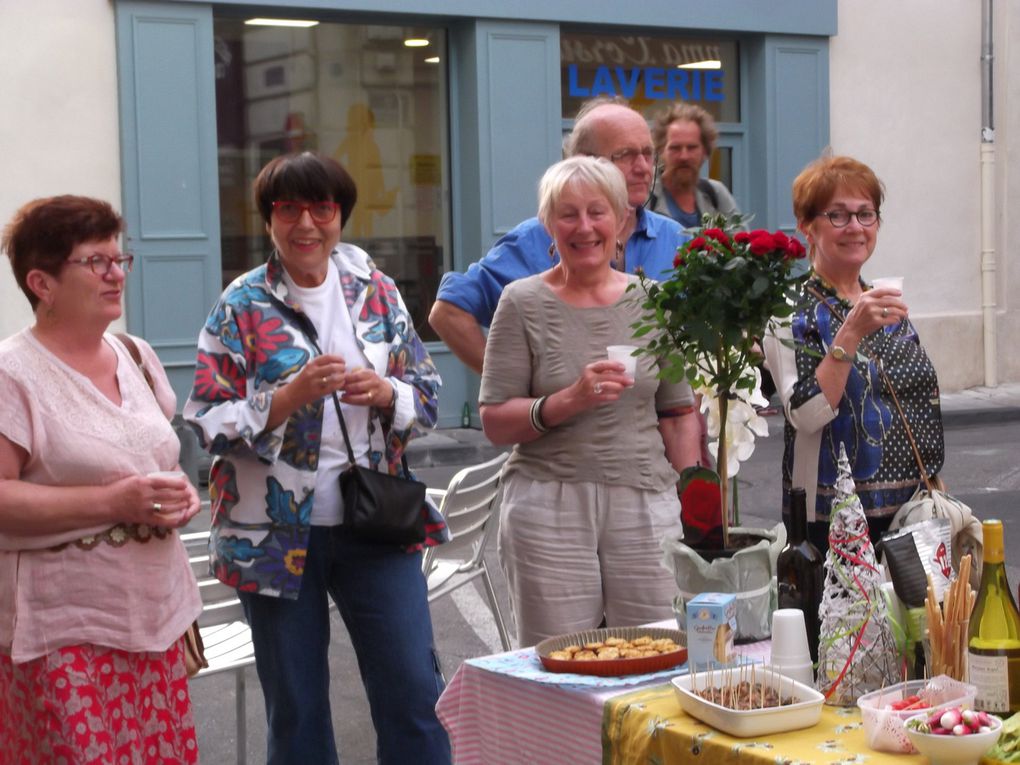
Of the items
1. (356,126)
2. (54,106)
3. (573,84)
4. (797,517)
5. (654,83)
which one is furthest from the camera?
(654,83)

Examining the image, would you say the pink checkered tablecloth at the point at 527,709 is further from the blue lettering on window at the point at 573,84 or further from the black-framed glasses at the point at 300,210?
the blue lettering on window at the point at 573,84

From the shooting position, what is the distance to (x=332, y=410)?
12.8 ft

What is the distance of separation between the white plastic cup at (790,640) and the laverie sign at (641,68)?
11331 mm

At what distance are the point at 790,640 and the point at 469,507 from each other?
2.76m

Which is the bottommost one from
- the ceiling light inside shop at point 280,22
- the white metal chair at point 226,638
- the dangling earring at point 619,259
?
the white metal chair at point 226,638

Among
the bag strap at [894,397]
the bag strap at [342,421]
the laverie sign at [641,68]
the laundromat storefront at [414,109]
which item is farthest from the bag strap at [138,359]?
the laverie sign at [641,68]

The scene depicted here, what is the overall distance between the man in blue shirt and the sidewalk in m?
6.29

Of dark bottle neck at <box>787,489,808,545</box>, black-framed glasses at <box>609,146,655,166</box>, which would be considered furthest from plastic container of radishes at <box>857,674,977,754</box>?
black-framed glasses at <box>609,146,655,166</box>

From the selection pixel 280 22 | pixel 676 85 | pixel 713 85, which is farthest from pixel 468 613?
pixel 713 85

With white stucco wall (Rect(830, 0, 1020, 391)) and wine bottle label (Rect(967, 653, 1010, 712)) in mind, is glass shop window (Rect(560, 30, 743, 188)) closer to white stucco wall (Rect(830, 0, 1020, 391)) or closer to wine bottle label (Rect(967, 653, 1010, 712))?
white stucco wall (Rect(830, 0, 1020, 391))

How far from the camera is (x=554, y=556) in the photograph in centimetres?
391

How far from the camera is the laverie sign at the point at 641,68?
13.8 m

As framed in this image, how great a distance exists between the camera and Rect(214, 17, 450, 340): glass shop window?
1229 cm

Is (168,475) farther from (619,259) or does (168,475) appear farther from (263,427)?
(619,259)
